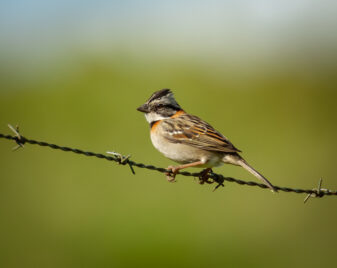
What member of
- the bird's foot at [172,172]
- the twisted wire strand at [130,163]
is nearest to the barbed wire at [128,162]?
the twisted wire strand at [130,163]

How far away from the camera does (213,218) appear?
597 inches

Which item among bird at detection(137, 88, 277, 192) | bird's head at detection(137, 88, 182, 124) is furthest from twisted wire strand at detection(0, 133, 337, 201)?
bird's head at detection(137, 88, 182, 124)

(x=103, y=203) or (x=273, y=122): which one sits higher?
(x=273, y=122)

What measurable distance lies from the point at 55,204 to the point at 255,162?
628 cm

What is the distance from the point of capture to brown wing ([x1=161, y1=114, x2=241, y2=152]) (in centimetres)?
888

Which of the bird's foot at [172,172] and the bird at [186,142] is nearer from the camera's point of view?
the bird's foot at [172,172]

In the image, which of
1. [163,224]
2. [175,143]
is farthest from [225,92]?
[175,143]

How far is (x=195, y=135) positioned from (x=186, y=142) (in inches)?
7.4

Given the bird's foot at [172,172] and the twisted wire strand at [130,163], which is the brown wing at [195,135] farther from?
the bird's foot at [172,172]

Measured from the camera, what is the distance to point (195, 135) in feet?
30.1

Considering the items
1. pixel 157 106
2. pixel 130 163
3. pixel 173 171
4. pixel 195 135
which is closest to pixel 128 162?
pixel 130 163

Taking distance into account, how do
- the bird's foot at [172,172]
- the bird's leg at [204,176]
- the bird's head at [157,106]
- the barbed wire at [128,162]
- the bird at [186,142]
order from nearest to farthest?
the barbed wire at [128,162] → the bird's foot at [172,172] → the bird at [186,142] → the bird's leg at [204,176] → the bird's head at [157,106]

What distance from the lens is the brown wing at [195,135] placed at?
8875 mm

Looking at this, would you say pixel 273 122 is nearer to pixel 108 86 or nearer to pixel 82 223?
pixel 108 86
